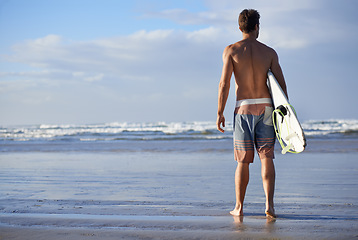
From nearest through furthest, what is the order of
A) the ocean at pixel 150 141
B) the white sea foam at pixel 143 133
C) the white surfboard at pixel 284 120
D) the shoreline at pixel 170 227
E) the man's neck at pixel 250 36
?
the shoreline at pixel 170 227
the white surfboard at pixel 284 120
the man's neck at pixel 250 36
the ocean at pixel 150 141
the white sea foam at pixel 143 133

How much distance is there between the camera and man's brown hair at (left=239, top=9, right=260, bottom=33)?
136 inches

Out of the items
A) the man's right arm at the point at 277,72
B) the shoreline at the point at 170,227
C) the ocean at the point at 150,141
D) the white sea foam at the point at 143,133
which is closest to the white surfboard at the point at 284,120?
the man's right arm at the point at 277,72

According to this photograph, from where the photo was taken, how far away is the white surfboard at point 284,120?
3.30 meters

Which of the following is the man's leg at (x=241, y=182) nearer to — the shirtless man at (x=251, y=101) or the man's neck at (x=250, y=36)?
the shirtless man at (x=251, y=101)

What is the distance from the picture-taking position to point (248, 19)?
3482mm

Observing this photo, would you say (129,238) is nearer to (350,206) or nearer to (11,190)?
(350,206)

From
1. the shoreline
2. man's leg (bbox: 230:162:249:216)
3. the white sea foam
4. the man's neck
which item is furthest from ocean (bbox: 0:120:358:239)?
the white sea foam

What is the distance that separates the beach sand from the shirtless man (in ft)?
1.53

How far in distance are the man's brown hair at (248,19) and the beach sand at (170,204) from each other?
175 cm

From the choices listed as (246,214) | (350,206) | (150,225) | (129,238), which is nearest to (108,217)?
(150,225)

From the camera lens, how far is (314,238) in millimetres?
2678

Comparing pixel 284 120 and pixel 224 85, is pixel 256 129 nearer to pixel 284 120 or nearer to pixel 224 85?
pixel 284 120

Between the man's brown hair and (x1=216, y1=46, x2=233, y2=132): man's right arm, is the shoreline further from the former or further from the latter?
the man's brown hair

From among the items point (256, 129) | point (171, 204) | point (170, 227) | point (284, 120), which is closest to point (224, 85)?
point (256, 129)
